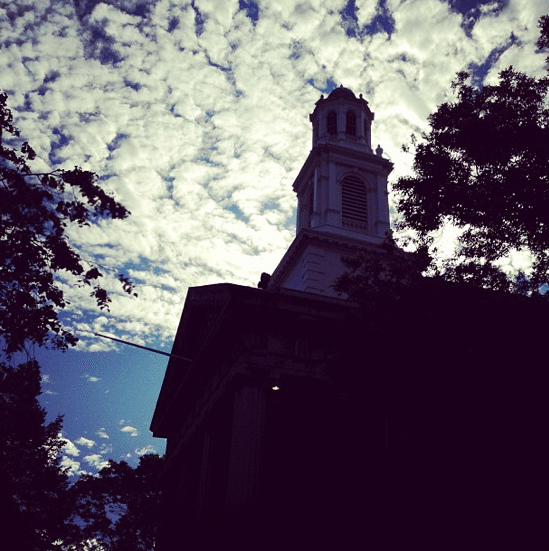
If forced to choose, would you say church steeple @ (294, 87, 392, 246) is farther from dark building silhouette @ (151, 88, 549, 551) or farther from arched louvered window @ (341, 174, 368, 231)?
dark building silhouette @ (151, 88, 549, 551)

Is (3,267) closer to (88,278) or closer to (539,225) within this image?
(88,278)

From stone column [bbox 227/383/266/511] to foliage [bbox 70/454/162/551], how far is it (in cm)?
2588

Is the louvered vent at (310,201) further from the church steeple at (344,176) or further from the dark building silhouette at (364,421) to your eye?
the dark building silhouette at (364,421)

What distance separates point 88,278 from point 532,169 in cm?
953

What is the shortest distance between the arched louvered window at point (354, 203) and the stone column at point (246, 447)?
17.4 metres

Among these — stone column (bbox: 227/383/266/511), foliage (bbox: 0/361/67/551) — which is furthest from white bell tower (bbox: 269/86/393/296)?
foliage (bbox: 0/361/67/551)

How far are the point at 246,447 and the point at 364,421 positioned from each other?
3.03 metres

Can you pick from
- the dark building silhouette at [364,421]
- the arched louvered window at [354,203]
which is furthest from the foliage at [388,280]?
the arched louvered window at [354,203]

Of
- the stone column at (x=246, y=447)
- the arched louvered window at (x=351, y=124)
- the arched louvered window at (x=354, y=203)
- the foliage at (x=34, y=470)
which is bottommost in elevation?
the stone column at (x=246, y=447)

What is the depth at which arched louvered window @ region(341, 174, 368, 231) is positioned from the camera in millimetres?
27922

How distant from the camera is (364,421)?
40.1ft

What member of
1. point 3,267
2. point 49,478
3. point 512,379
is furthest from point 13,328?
point 49,478

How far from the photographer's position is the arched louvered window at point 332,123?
3284cm

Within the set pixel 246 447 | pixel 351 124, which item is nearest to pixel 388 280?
pixel 246 447
